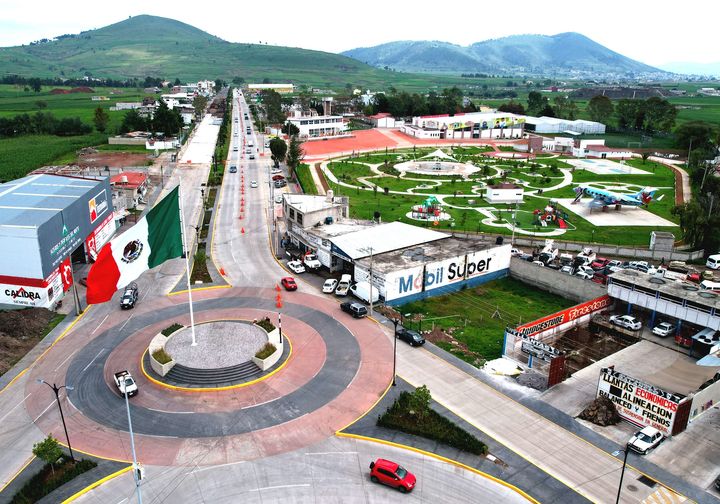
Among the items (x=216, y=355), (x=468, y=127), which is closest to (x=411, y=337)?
(x=216, y=355)

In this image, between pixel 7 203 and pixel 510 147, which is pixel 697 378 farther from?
pixel 510 147

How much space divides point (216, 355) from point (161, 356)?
4.02 m

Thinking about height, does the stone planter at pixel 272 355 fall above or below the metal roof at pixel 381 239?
below

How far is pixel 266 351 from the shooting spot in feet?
133

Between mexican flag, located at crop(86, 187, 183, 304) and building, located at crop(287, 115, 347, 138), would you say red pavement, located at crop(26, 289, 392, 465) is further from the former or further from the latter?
building, located at crop(287, 115, 347, 138)

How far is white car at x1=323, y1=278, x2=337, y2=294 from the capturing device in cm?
5378

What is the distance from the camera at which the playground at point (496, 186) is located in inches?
3150

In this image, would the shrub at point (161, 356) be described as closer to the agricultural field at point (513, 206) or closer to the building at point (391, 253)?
the building at point (391, 253)

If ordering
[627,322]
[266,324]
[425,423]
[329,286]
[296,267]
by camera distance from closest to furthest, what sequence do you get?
[425,423] → [266,324] → [627,322] → [329,286] → [296,267]

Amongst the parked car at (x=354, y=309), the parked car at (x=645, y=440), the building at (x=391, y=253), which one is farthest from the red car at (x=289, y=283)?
the parked car at (x=645, y=440)

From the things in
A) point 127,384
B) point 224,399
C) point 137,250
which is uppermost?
point 137,250

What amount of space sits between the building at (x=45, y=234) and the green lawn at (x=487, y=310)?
33.0 metres

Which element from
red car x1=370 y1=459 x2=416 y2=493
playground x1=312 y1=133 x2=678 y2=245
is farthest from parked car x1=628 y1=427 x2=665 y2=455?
playground x1=312 y1=133 x2=678 y2=245

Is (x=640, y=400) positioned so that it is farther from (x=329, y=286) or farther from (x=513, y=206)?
(x=513, y=206)
